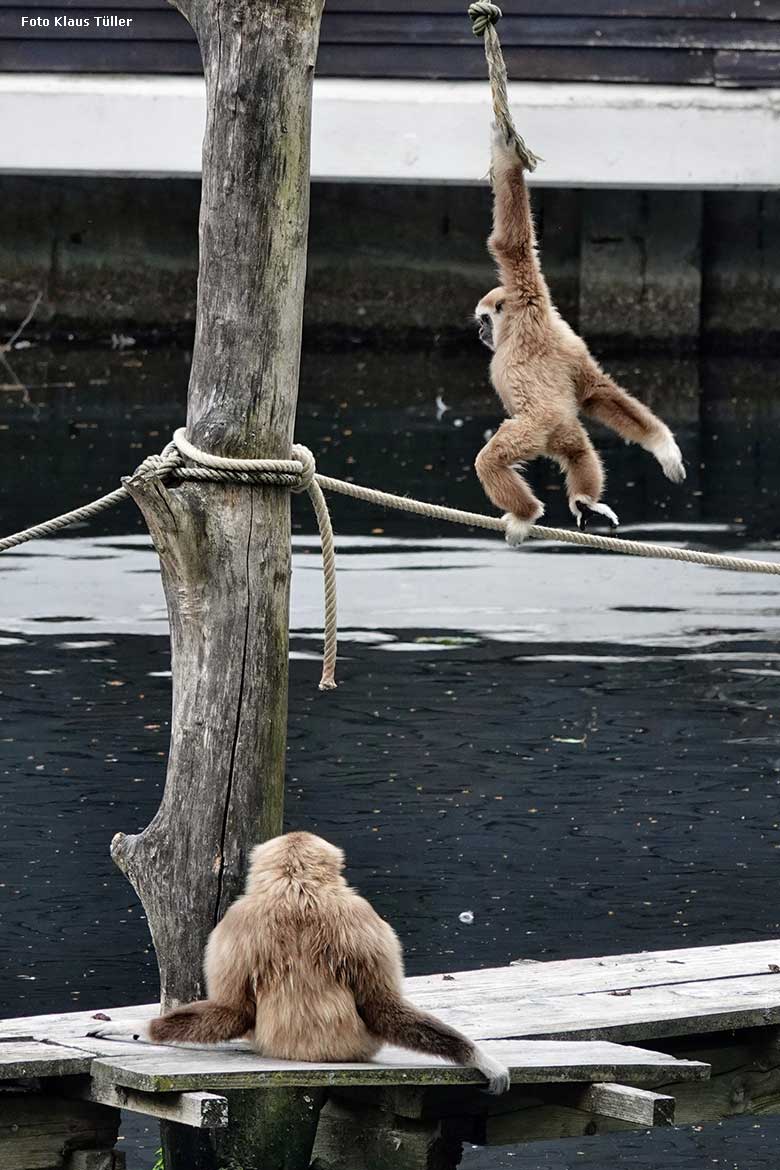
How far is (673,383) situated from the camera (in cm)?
2047

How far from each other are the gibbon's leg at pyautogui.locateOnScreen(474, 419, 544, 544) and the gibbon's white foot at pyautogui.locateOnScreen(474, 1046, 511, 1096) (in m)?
1.92

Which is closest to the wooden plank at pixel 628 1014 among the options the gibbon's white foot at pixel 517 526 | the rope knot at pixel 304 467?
the gibbon's white foot at pixel 517 526

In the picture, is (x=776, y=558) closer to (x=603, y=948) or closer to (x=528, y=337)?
(x=603, y=948)

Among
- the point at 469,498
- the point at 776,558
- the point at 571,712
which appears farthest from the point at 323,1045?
the point at 469,498

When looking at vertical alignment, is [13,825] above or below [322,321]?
below

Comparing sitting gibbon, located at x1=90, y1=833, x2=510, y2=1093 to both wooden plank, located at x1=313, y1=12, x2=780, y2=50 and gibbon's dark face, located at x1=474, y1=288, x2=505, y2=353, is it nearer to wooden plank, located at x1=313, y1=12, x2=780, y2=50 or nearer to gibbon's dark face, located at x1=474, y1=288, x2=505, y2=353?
gibbon's dark face, located at x1=474, y1=288, x2=505, y2=353

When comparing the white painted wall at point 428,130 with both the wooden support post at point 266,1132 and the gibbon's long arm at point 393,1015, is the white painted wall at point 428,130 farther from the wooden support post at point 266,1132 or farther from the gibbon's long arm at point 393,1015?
the gibbon's long arm at point 393,1015

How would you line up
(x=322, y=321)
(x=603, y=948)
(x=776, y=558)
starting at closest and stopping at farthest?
(x=603, y=948) < (x=776, y=558) < (x=322, y=321)

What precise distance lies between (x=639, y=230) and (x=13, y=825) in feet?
44.0

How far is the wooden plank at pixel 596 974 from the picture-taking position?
6043 mm

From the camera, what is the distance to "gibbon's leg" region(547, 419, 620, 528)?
20.5 ft

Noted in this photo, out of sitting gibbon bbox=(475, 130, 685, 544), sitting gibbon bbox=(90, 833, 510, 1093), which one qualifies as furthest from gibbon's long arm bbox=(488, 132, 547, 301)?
sitting gibbon bbox=(90, 833, 510, 1093)

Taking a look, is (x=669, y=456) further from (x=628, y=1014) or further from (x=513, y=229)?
(x=628, y=1014)

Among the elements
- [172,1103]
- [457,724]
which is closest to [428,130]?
[457,724]
